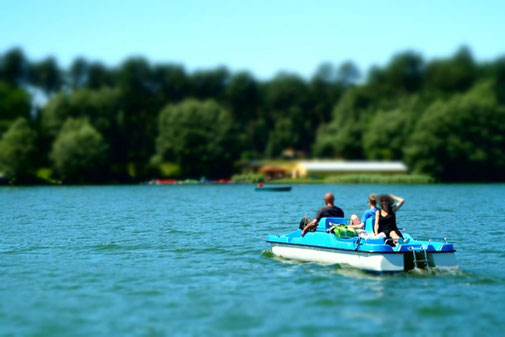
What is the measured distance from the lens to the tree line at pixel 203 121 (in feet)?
302

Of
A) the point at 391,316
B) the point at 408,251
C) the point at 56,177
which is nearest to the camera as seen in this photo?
the point at 391,316

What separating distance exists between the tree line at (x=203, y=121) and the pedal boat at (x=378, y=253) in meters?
66.5

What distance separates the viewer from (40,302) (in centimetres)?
1673

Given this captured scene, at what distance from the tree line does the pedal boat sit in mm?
66525

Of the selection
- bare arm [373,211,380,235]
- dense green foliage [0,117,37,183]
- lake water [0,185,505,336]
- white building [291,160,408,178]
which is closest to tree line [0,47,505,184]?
dense green foliage [0,117,37,183]

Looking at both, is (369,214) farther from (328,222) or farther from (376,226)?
(328,222)

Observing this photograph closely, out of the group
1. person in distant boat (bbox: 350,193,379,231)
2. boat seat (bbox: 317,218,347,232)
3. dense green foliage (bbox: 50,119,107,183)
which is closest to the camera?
person in distant boat (bbox: 350,193,379,231)

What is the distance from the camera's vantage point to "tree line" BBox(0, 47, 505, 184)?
302 feet

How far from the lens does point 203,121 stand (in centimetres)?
10656

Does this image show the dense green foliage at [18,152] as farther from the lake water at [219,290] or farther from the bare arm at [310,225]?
the bare arm at [310,225]

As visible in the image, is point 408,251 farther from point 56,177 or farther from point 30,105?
point 30,105

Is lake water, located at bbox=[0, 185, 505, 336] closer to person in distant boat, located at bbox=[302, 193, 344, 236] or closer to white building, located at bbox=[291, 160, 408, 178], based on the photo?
person in distant boat, located at bbox=[302, 193, 344, 236]

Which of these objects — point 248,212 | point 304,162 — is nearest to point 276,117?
point 304,162

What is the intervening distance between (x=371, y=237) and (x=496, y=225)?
16.7 m
